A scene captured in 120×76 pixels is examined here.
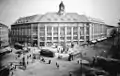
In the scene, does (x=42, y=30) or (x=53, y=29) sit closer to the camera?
(x=53, y=29)

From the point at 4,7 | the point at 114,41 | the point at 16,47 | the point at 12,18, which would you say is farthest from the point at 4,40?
the point at 114,41

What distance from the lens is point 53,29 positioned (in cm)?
1272

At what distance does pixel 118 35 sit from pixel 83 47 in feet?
15.0

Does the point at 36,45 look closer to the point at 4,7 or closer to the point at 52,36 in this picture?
the point at 52,36

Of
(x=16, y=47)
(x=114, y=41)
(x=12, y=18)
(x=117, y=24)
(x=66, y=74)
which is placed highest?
(x=12, y=18)

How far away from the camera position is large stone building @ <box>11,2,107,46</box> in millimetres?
9602

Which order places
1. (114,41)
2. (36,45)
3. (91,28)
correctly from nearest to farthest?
(114,41), (91,28), (36,45)

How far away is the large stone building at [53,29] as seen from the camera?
9.60 meters

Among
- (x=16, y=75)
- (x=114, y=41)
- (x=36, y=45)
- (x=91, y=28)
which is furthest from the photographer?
(x=36, y=45)

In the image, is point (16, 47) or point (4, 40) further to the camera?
point (16, 47)

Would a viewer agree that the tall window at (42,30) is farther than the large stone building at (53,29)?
Yes

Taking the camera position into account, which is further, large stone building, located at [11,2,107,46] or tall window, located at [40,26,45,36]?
tall window, located at [40,26,45,36]

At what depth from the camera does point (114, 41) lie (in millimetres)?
5387

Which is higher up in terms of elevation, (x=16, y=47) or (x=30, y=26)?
(x=30, y=26)
